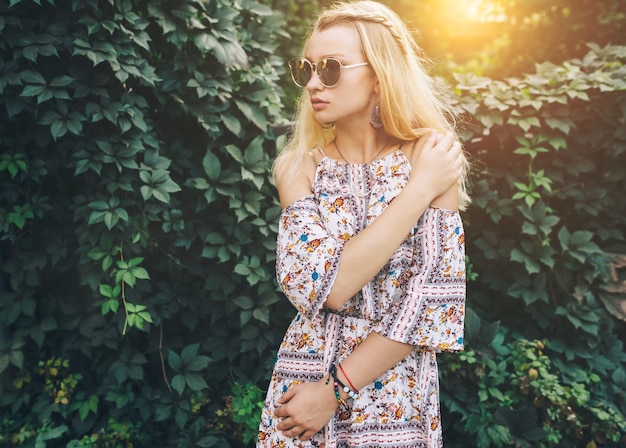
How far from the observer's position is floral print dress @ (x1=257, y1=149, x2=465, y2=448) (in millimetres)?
1331

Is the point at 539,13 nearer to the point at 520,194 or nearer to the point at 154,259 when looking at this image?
the point at 520,194

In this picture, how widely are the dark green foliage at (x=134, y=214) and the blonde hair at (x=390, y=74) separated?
3.22ft

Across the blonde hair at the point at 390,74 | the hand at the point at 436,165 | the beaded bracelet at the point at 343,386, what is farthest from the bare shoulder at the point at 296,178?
the beaded bracelet at the point at 343,386

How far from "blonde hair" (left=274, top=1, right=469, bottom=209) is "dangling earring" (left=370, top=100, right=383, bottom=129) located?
0.02m

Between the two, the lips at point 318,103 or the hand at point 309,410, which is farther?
the lips at point 318,103

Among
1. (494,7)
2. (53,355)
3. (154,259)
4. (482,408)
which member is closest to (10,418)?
(53,355)

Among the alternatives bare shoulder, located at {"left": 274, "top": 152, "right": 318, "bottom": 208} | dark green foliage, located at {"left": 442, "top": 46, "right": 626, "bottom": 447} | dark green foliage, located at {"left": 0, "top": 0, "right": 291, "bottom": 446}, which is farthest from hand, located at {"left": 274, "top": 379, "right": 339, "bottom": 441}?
dark green foliage, located at {"left": 442, "top": 46, "right": 626, "bottom": 447}

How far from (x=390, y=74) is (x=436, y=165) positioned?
0.34 meters

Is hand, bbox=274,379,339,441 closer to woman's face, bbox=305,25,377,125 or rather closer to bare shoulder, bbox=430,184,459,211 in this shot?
bare shoulder, bbox=430,184,459,211

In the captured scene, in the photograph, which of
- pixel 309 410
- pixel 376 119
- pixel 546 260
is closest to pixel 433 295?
pixel 309 410

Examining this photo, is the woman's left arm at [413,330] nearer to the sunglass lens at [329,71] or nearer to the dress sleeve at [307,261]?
the dress sleeve at [307,261]

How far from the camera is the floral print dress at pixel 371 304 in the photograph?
52.4 inches

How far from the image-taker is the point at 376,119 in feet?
5.13

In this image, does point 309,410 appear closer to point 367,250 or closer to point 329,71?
point 367,250
